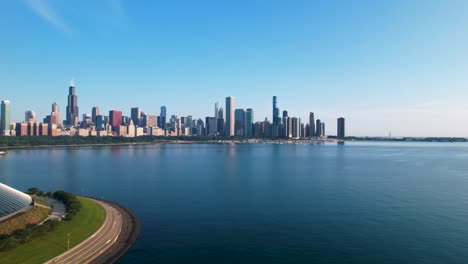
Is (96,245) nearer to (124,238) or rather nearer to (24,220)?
(124,238)

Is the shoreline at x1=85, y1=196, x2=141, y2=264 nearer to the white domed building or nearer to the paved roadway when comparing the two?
the paved roadway

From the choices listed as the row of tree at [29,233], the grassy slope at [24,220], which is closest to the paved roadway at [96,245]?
the row of tree at [29,233]

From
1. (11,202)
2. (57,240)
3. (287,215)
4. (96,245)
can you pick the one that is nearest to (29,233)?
(57,240)

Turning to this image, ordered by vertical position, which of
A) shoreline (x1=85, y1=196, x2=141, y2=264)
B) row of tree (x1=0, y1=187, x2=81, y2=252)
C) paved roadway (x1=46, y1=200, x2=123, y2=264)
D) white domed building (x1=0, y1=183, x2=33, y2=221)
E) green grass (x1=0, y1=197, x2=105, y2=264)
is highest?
white domed building (x1=0, y1=183, x2=33, y2=221)

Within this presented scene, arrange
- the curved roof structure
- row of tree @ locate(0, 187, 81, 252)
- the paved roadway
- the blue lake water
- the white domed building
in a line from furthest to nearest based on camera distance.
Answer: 1. the curved roof structure
2. the white domed building
3. the blue lake water
4. the paved roadway
5. row of tree @ locate(0, 187, 81, 252)

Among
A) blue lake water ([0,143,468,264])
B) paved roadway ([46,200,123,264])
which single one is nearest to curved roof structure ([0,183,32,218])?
paved roadway ([46,200,123,264])

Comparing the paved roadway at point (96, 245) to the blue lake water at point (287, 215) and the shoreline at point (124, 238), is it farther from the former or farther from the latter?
the blue lake water at point (287, 215)

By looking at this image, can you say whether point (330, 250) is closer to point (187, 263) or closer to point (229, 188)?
point (187, 263)

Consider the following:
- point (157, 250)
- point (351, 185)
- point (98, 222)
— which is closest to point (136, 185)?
point (98, 222)
